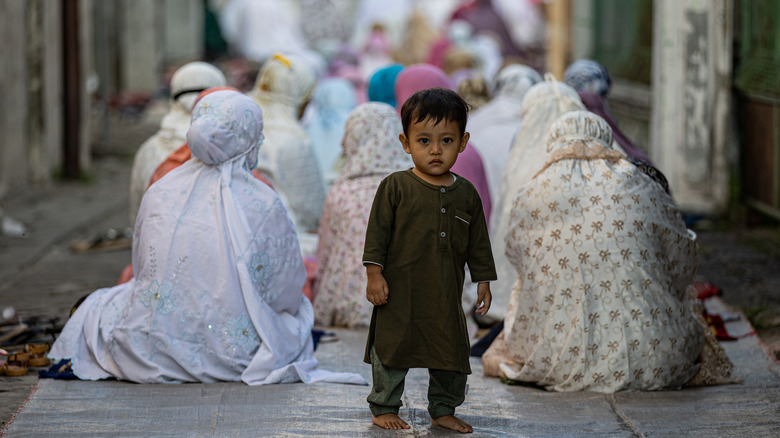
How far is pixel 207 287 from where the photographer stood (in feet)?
13.6

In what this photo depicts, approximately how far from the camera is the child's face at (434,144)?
3.32 m

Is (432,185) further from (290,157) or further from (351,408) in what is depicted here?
(290,157)

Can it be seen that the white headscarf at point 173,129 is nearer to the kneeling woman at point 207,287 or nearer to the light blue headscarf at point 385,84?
the light blue headscarf at point 385,84

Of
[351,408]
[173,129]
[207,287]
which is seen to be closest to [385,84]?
[173,129]

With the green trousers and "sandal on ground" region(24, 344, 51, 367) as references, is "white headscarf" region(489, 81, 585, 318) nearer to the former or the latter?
the green trousers

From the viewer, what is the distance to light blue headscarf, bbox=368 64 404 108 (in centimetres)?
711

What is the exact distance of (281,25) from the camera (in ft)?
80.9

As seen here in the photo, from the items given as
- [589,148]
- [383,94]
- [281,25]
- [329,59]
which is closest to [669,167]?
[383,94]

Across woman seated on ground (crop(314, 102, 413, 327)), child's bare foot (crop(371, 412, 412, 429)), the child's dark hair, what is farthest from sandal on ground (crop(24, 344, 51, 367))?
the child's dark hair

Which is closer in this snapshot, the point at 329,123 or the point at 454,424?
the point at 454,424

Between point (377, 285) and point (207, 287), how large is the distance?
99cm

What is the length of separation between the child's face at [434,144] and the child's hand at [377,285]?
0.32 m

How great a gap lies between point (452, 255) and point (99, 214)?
633 centimetres

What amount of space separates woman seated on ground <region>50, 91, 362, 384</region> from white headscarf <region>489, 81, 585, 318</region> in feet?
4.39
